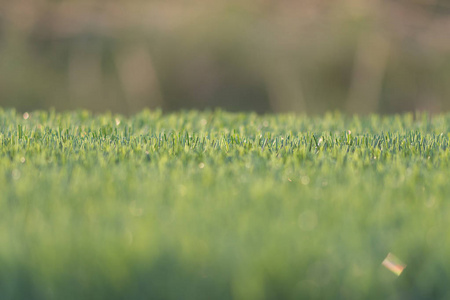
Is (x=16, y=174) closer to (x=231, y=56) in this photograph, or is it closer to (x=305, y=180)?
(x=305, y=180)

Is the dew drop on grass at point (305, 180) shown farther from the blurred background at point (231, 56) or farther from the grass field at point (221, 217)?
the blurred background at point (231, 56)

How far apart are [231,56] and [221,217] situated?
7653 mm

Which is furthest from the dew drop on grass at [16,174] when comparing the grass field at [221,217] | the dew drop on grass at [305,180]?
the dew drop on grass at [305,180]

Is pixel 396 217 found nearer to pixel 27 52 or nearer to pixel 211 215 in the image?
pixel 211 215

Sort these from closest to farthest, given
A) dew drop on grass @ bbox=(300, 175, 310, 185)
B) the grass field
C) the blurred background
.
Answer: the grass field < dew drop on grass @ bbox=(300, 175, 310, 185) < the blurred background

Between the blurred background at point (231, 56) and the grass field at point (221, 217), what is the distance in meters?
5.88

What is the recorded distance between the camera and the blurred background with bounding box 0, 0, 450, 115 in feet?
30.0

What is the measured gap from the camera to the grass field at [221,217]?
1.62 metres

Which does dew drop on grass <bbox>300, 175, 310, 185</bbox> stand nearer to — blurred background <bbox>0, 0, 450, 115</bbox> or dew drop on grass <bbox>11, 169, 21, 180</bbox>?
dew drop on grass <bbox>11, 169, 21, 180</bbox>

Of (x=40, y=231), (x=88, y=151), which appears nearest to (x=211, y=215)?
(x=40, y=231)

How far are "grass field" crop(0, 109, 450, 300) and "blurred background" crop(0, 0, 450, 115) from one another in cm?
588

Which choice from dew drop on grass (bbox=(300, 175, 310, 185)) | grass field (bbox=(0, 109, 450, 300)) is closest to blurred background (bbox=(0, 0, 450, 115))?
grass field (bbox=(0, 109, 450, 300))

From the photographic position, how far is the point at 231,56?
371 inches

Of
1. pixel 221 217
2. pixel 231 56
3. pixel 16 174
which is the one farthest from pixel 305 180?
pixel 231 56
